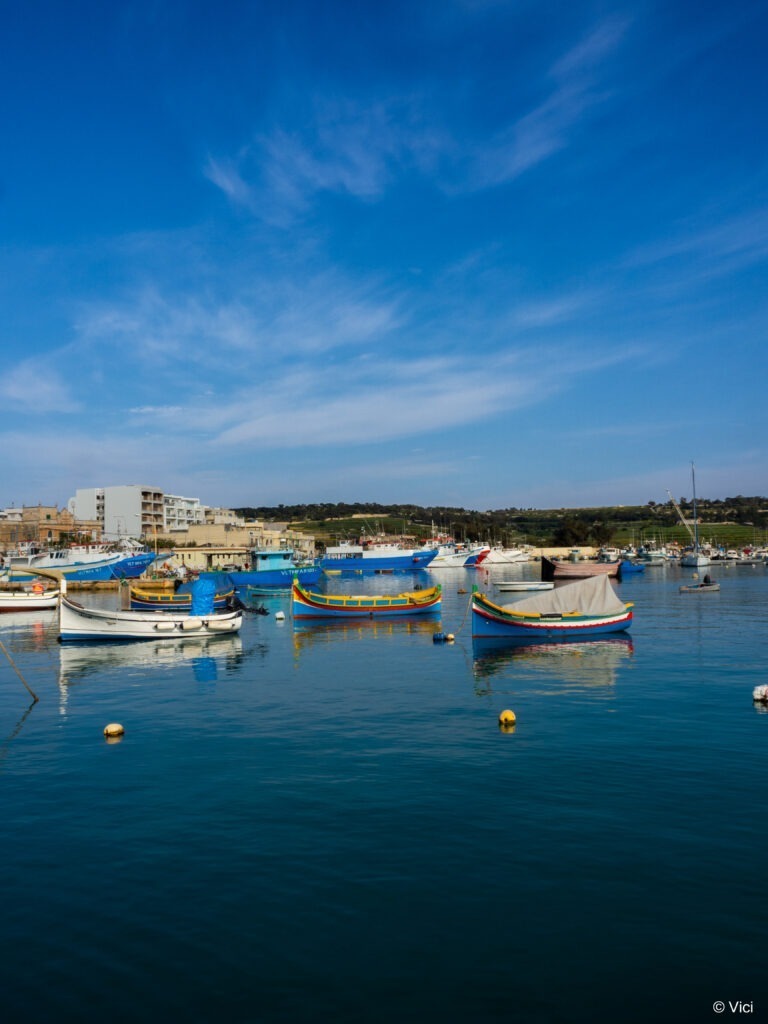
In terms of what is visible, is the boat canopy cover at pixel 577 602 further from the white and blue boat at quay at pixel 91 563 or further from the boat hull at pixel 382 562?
the boat hull at pixel 382 562

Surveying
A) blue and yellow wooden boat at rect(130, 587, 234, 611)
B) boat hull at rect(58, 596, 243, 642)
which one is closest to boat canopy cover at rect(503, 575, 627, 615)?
boat hull at rect(58, 596, 243, 642)

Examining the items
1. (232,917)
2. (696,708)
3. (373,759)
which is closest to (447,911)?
(232,917)

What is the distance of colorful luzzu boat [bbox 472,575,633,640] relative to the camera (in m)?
42.7

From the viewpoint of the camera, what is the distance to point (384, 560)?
160m

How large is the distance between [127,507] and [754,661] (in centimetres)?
15538

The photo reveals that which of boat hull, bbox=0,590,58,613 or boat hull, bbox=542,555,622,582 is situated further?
boat hull, bbox=542,555,622,582

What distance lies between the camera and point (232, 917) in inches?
455

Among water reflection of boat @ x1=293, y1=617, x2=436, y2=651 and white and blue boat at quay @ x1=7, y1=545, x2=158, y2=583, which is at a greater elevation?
white and blue boat at quay @ x1=7, y1=545, x2=158, y2=583

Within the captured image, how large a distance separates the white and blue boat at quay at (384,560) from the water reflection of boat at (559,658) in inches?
4543

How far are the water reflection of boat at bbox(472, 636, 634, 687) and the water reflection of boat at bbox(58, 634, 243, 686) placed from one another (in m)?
14.3

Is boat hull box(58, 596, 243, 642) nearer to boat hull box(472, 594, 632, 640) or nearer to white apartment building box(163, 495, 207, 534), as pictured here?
boat hull box(472, 594, 632, 640)

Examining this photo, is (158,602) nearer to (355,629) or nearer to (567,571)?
(355,629)

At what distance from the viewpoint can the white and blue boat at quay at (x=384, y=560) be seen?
523 ft

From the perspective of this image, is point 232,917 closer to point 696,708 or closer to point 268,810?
point 268,810
